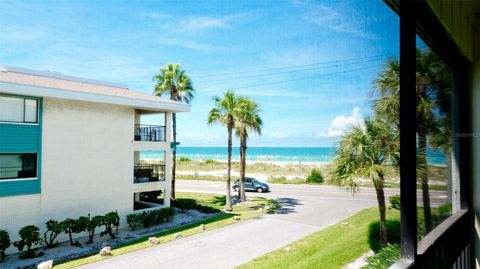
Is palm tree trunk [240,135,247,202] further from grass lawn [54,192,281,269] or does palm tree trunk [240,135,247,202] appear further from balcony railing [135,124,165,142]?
balcony railing [135,124,165,142]

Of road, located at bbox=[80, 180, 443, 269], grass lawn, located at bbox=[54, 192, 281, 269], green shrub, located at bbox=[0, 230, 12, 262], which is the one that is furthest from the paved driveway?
green shrub, located at bbox=[0, 230, 12, 262]

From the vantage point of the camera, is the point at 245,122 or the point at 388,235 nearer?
the point at 388,235

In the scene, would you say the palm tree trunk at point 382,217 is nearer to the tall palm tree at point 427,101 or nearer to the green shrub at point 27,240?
the tall palm tree at point 427,101

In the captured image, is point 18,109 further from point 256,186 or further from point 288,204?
point 256,186

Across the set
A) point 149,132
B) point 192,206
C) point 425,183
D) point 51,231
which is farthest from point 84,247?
point 425,183

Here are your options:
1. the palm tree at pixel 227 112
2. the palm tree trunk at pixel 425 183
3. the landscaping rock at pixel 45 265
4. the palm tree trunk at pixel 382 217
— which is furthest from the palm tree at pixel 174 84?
the palm tree trunk at pixel 425 183

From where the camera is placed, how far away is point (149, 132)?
8438mm

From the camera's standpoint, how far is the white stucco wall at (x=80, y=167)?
562 centimetres

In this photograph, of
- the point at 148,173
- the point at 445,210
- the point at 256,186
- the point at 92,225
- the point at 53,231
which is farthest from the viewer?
the point at 256,186

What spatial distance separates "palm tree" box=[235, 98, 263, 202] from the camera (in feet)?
30.9

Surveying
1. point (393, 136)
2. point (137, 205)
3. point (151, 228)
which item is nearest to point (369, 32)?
point (393, 136)

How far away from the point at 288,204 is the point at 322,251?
5013mm

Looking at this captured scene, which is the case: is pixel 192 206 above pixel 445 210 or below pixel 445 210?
below

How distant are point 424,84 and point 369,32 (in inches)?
83.2
